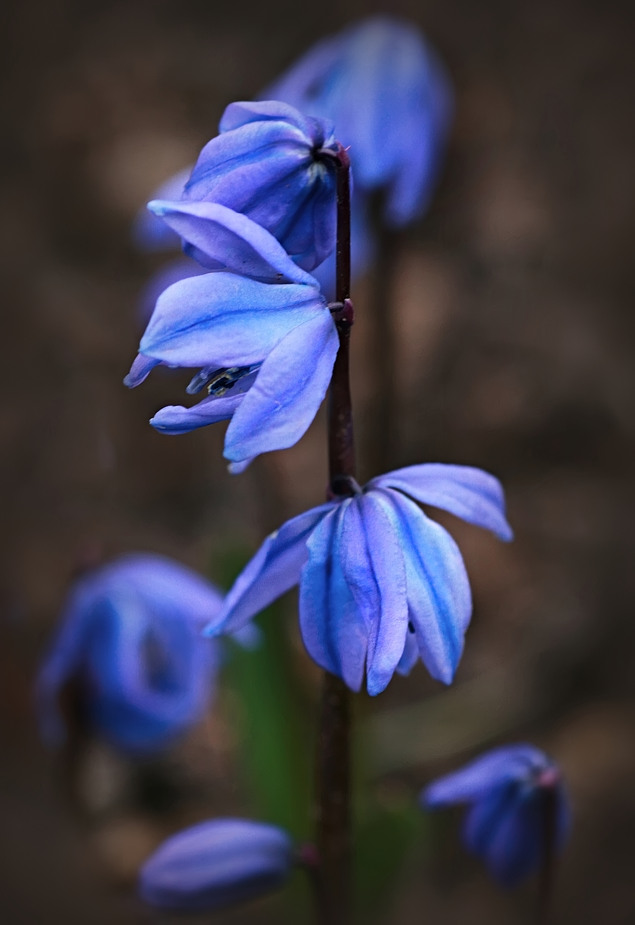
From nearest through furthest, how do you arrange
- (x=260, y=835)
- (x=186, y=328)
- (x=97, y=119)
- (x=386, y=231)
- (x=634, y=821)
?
(x=186, y=328)
(x=260, y=835)
(x=386, y=231)
(x=634, y=821)
(x=97, y=119)

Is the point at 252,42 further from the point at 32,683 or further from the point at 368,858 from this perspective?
the point at 368,858

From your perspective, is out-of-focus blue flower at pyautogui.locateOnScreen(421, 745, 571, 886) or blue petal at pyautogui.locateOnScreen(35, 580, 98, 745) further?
blue petal at pyautogui.locateOnScreen(35, 580, 98, 745)

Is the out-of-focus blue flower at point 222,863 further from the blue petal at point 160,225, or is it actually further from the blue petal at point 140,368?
the blue petal at point 160,225

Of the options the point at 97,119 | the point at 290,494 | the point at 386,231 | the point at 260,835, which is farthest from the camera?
the point at 97,119

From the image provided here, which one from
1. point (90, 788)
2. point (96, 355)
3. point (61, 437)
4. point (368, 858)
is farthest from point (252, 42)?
point (368, 858)

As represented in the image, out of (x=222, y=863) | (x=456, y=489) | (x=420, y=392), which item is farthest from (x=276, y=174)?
(x=420, y=392)

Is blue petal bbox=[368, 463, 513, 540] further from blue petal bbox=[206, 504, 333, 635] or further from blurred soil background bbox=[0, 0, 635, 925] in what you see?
blurred soil background bbox=[0, 0, 635, 925]

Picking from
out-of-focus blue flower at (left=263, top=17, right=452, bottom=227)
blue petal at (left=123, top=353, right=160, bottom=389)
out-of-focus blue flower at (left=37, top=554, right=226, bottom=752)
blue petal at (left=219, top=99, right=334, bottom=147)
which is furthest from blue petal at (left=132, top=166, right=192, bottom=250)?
blue petal at (left=123, top=353, right=160, bottom=389)

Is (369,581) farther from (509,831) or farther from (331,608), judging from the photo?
(509,831)
